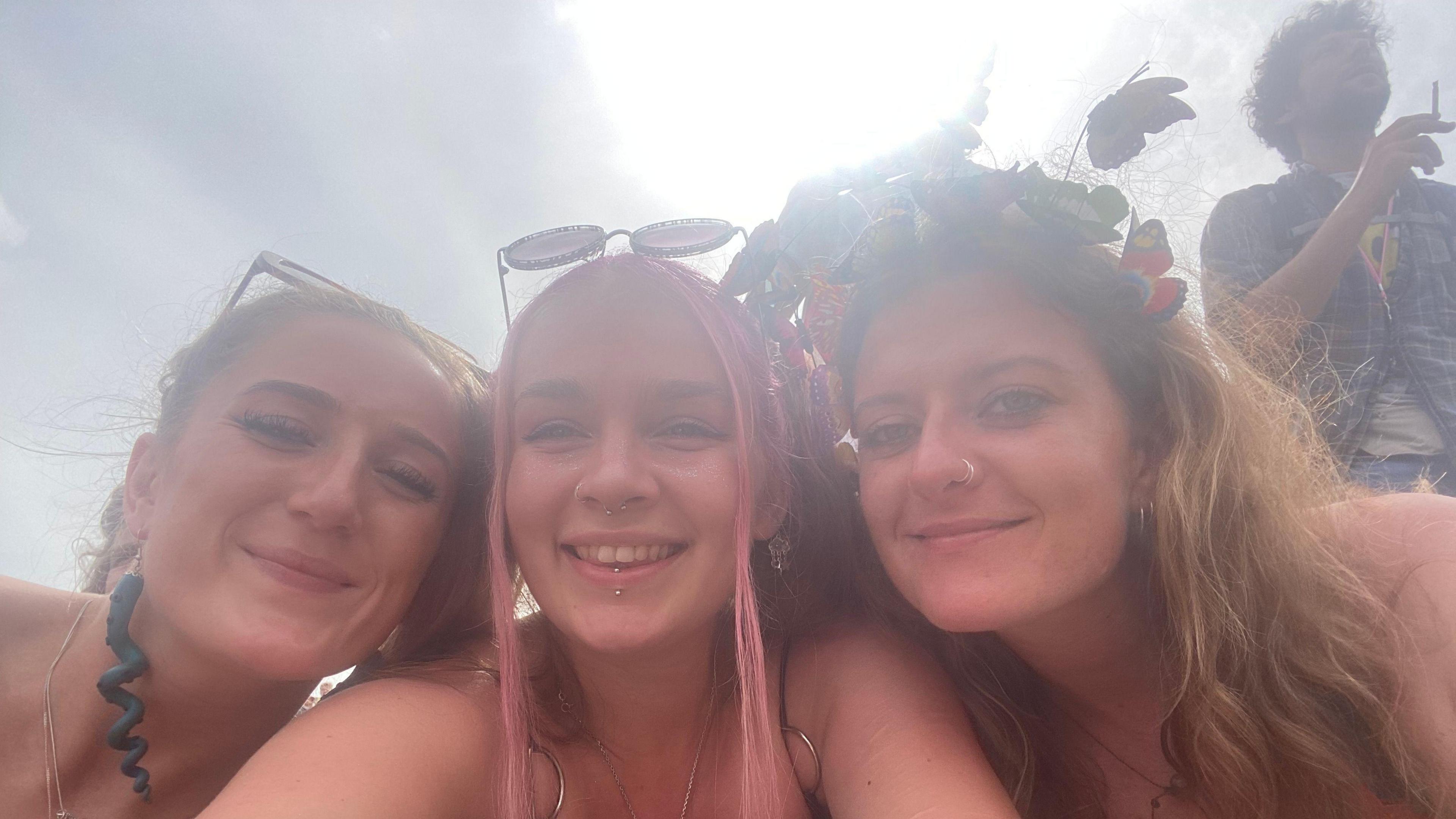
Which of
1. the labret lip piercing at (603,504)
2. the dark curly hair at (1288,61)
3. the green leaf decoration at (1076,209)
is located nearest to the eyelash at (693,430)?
the labret lip piercing at (603,504)

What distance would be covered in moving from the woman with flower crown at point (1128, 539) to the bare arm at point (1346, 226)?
78cm

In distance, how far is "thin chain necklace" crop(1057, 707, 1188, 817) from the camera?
4.90 feet

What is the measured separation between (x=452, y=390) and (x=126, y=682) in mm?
1122

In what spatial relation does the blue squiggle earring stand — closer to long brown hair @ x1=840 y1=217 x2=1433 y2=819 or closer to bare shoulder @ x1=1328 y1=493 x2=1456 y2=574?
long brown hair @ x1=840 y1=217 x2=1433 y2=819

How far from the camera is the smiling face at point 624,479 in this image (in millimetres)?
1562

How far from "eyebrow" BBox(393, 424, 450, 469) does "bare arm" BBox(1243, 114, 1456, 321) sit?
2735mm

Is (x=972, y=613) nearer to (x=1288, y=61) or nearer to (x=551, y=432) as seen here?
(x=551, y=432)

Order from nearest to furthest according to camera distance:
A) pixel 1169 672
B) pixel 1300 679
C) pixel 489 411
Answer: pixel 1300 679, pixel 1169 672, pixel 489 411

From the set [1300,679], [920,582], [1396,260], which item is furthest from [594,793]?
[1396,260]

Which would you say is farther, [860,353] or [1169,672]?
[860,353]

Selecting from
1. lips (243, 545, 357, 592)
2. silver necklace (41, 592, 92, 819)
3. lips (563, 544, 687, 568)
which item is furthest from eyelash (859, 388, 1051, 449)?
silver necklace (41, 592, 92, 819)

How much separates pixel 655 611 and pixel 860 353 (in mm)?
865

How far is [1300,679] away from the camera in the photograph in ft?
4.38

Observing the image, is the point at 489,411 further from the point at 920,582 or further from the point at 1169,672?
the point at 1169,672
